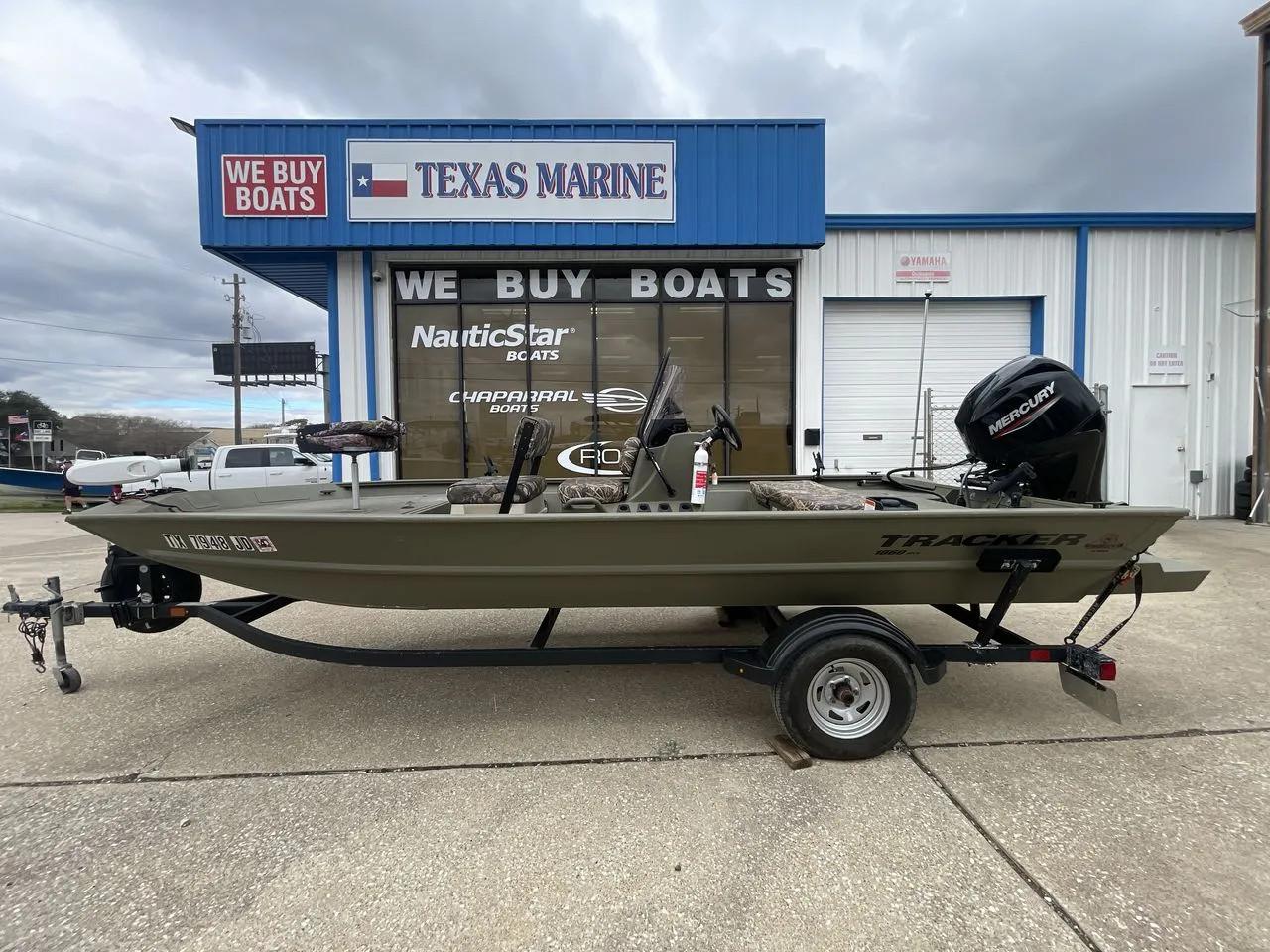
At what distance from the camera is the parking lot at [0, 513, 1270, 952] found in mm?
1676

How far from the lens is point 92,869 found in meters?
1.90

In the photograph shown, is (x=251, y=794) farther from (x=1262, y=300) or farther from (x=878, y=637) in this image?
(x=1262, y=300)

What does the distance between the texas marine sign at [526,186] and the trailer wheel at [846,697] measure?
20.5 ft

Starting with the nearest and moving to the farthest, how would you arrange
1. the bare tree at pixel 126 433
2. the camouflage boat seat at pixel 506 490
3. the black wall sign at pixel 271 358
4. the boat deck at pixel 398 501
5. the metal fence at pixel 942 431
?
the camouflage boat seat at pixel 506 490 → the boat deck at pixel 398 501 → the metal fence at pixel 942 431 → the bare tree at pixel 126 433 → the black wall sign at pixel 271 358

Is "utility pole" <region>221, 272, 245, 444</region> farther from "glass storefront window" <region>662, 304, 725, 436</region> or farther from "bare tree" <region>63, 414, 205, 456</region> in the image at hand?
"glass storefront window" <region>662, 304, 725, 436</region>

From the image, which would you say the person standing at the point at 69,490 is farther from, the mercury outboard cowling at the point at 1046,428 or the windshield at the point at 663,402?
the mercury outboard cowling at the point at 1046,428

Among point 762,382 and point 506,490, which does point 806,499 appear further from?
point 762,382

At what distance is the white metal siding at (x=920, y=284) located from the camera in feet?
26.5

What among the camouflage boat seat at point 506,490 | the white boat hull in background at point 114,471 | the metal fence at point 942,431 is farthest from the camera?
the metal fence at point 942,431

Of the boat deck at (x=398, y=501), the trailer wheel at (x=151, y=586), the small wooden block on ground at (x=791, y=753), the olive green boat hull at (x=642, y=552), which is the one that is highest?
the boat deck at (x=398, y=501)

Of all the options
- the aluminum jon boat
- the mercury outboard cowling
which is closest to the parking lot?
the aluminum jon boat

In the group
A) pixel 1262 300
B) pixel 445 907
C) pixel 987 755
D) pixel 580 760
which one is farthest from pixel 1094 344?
pixel 445 907

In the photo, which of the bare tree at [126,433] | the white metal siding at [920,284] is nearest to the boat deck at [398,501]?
the white metal siding at [920,284]

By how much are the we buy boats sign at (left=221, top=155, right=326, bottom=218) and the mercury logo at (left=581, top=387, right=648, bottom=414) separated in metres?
3.98
